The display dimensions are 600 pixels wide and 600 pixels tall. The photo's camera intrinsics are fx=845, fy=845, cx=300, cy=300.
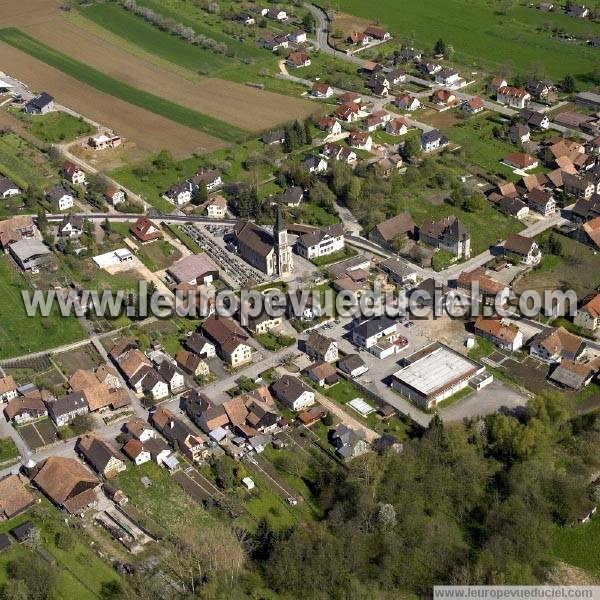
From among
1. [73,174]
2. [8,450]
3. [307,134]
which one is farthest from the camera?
[307,134]

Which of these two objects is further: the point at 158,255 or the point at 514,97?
the point at 514,97

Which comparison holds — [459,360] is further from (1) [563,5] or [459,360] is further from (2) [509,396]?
(1) [563,5]

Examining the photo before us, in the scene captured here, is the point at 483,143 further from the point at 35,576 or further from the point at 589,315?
the point at 35,576

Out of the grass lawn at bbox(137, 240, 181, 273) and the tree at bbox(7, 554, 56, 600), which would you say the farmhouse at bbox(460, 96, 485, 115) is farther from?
the tree at bbox(7, 554, 56, 600)

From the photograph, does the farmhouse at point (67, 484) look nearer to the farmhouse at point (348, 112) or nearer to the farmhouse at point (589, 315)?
the farmhouse at point (589, 315)

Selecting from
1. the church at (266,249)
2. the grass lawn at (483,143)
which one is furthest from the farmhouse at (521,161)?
the church at (266,249)

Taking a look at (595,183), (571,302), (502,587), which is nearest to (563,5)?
(595,183)

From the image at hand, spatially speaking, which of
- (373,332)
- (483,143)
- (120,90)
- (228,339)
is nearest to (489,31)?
(483,143)
